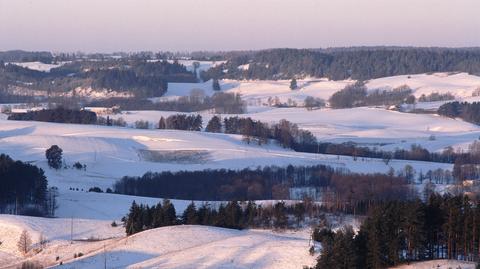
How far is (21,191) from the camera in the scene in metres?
51.8

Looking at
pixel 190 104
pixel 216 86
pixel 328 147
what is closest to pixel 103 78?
pixel 216 86

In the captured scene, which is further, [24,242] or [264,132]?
[264,132]

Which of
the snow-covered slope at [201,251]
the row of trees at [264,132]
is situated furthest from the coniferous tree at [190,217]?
the row of trees at [264,132]

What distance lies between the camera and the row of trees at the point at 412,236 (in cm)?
3155

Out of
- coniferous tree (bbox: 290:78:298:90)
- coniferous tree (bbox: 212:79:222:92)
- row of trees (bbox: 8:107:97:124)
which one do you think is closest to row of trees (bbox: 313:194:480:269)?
row of trees (bbox: 8:107:97:124)

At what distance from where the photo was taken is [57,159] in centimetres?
6538

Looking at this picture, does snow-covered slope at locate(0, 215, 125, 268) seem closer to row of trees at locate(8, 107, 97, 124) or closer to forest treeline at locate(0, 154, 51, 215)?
forest treeline at locate(0, 154, 51, 215)

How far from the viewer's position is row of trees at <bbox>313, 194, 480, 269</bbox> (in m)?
31.5

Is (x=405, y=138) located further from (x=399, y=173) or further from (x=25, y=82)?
(x=25, y=82)

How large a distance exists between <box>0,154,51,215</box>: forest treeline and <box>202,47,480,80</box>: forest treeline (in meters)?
113

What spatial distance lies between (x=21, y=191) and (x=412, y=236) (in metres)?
25.4

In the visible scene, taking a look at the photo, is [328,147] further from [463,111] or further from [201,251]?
[201,251]

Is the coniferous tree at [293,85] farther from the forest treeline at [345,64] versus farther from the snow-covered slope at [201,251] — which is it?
the snow-covered slope at [201,251]

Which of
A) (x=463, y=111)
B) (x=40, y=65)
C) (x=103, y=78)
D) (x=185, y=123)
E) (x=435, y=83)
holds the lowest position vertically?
(x=185, y=123)
